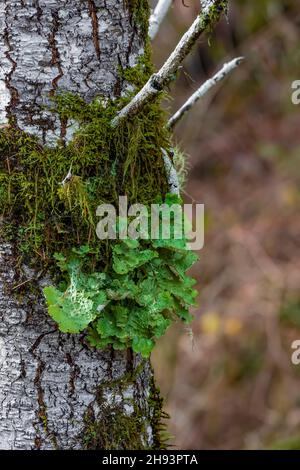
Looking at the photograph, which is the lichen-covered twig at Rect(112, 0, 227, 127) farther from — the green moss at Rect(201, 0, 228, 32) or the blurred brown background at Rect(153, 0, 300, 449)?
the blurred brown background at Rect(153, 0, 300, 449)

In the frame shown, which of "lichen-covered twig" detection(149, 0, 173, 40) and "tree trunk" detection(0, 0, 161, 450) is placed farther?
"lichen-covered twig" detection(149, 0, 173, 40)

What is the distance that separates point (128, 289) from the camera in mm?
1552

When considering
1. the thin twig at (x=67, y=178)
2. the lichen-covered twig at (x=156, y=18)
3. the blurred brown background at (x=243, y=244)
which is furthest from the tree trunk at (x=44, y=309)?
the blurred brown background at (x=243, y=244)

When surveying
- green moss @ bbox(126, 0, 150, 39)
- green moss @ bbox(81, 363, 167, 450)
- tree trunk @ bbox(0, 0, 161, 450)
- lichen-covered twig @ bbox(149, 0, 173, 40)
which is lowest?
green moss @ bbox(81, 363, 167, 450)

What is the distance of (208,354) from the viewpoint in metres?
4.96

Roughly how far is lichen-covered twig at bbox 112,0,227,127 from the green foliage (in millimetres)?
340

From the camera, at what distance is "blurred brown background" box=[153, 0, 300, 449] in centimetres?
479

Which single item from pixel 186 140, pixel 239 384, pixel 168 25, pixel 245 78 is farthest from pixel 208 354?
pixel 168 25

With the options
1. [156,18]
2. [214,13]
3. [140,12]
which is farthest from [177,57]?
[156,18]

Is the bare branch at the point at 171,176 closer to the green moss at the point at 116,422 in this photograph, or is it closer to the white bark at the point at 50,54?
the white bark at the point at 50,54

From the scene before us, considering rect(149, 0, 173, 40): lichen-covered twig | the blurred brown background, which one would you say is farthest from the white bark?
the blurred brown background

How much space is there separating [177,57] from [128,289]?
0.57 meters

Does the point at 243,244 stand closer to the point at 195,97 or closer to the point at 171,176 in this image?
the point at 195,97

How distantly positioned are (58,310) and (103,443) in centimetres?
41
